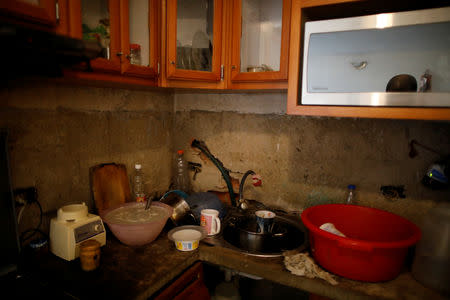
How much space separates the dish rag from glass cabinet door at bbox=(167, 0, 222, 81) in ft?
2.94

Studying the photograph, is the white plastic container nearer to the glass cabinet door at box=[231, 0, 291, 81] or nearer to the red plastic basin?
the red plastic basin

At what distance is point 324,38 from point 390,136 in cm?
64

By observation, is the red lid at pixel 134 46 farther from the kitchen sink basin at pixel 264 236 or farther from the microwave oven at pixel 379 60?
the kitchen sink basin at pixel 264 236

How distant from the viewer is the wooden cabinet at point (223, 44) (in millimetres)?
1268

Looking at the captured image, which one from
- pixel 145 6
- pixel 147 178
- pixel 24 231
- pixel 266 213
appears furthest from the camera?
pixel 147 178

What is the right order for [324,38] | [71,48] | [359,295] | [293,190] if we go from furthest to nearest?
[293,190]
[324,38]
[359,295]
[71,48]

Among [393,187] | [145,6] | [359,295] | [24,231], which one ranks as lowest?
[359,295]

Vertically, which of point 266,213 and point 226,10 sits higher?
point 226,10

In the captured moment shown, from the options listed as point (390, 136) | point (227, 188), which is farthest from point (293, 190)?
point (390, 136)

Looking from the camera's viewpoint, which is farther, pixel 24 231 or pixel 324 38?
pixel 24 231

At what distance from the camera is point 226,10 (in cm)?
129

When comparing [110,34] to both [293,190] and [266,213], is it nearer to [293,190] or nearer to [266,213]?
[266,213]

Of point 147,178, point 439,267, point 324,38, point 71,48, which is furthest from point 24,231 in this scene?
point 439,267

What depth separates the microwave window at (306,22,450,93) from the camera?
0.92m
